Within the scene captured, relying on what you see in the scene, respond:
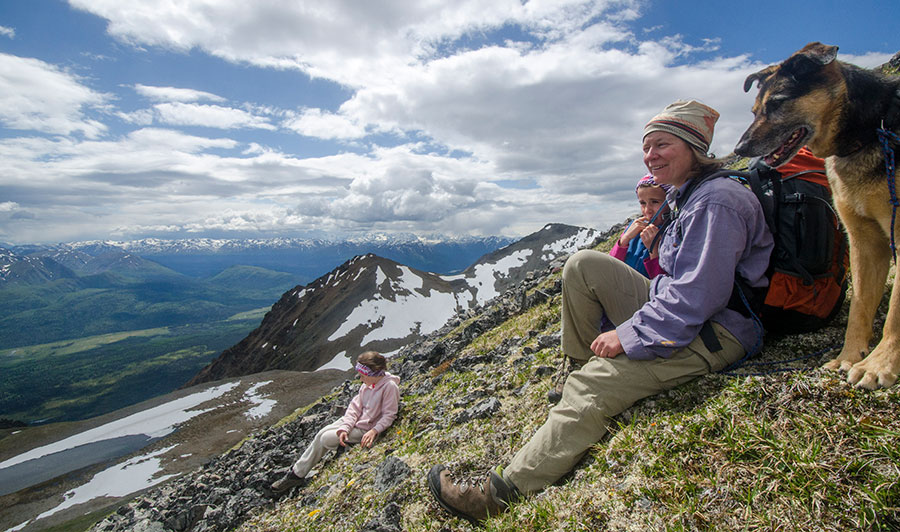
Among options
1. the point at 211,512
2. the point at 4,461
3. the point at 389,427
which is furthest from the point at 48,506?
the point at 389,427

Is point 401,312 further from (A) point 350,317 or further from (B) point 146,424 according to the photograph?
(B) point 146,424

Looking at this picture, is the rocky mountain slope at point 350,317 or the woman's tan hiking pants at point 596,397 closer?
the woman's tan hiking pants at point 596,397

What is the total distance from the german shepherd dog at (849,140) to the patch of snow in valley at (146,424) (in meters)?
66.1

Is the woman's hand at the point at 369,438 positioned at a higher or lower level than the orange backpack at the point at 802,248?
A: lower

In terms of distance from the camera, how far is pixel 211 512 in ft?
32.8

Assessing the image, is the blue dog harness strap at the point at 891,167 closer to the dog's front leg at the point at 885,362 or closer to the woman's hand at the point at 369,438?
the dog's front leg at the point at 885,362

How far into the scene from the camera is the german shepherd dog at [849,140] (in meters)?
3.73

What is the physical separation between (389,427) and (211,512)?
506cm

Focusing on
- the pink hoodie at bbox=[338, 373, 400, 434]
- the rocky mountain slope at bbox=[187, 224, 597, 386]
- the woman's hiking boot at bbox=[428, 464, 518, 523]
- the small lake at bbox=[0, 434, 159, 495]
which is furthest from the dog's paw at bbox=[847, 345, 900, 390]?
the rocky mountain slope at bbox=[187, 224, 597, 386]

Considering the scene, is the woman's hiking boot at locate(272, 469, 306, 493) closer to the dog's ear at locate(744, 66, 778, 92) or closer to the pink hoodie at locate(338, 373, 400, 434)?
the pink hoodie at locate(338, 373, 400, 434)

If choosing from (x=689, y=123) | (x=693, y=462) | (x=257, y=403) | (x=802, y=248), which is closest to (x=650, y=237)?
(x=689, y=123)

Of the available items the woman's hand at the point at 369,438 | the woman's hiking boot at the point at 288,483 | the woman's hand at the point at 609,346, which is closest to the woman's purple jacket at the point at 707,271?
the woman's hand at the point at 609,346

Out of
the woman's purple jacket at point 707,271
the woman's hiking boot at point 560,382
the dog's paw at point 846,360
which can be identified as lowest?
the woman's hiking boot at point 560,382

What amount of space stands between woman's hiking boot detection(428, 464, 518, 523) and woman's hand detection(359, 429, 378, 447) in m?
4.09
